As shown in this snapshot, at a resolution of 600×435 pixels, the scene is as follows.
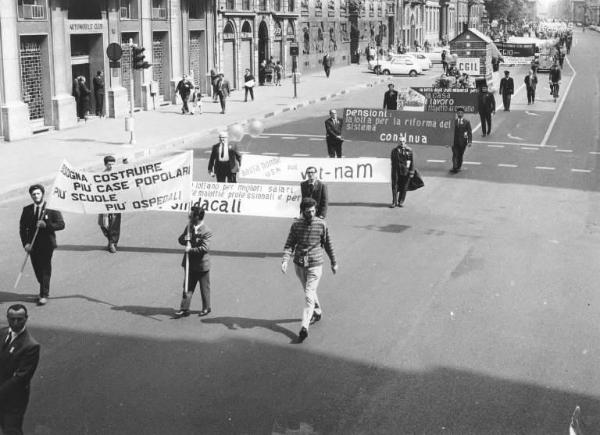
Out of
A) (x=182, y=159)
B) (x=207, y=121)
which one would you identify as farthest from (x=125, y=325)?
(x=207, y=121)

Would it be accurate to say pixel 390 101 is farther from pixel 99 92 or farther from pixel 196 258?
pixel 196 258

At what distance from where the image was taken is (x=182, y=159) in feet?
45.6

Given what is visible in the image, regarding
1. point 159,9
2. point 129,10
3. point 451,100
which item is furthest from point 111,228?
point 159,9

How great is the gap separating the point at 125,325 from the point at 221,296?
161 cm

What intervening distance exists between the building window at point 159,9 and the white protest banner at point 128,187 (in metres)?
25.7

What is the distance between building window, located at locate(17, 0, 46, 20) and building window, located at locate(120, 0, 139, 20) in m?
5.89

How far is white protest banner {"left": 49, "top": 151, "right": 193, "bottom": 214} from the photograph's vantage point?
13.7m

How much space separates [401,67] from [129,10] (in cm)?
3351

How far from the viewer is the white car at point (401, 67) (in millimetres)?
66250

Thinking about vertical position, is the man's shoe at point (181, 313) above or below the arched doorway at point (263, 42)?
below

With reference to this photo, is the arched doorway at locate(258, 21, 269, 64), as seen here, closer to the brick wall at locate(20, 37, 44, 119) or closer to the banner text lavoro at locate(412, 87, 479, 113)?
the brick wall at locate(20, 37, 44, 119)

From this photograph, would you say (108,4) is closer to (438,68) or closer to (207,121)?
(207,121)

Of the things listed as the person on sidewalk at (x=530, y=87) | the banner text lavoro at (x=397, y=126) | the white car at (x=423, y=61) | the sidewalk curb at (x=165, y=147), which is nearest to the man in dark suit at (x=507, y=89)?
the person on sidewalk at (x=530, y=87)

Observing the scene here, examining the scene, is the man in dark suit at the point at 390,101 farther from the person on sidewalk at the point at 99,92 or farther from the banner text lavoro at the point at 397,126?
the person on sidewalk at the point at 99,92
